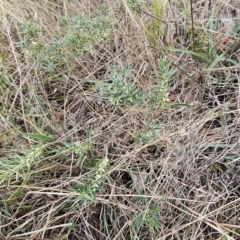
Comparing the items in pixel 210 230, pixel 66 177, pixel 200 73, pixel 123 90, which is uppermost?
pixel 123 90

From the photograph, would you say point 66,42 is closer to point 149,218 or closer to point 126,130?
point 126,130

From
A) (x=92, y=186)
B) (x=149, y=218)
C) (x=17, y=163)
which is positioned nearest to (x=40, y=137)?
(x=17, y=163)

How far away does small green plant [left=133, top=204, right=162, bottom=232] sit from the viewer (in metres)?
A: 1.33

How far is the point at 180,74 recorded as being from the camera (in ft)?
5.33

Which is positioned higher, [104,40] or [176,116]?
[104,40]

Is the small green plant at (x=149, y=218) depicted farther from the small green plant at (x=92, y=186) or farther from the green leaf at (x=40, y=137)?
the green leaf at (x=40, y=137)

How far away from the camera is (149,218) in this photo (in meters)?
1.33

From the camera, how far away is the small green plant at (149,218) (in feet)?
4.38

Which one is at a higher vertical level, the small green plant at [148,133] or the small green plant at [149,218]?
the small green plant at [148,133]

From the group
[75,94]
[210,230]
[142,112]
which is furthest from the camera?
[75,94]

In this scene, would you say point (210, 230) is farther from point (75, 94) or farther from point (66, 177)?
point (75, 94)

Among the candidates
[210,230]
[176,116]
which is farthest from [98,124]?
[210,230]

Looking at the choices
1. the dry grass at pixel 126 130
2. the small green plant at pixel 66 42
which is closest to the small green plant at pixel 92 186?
the dry grass at pixel 126 130

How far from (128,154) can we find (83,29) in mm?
475
